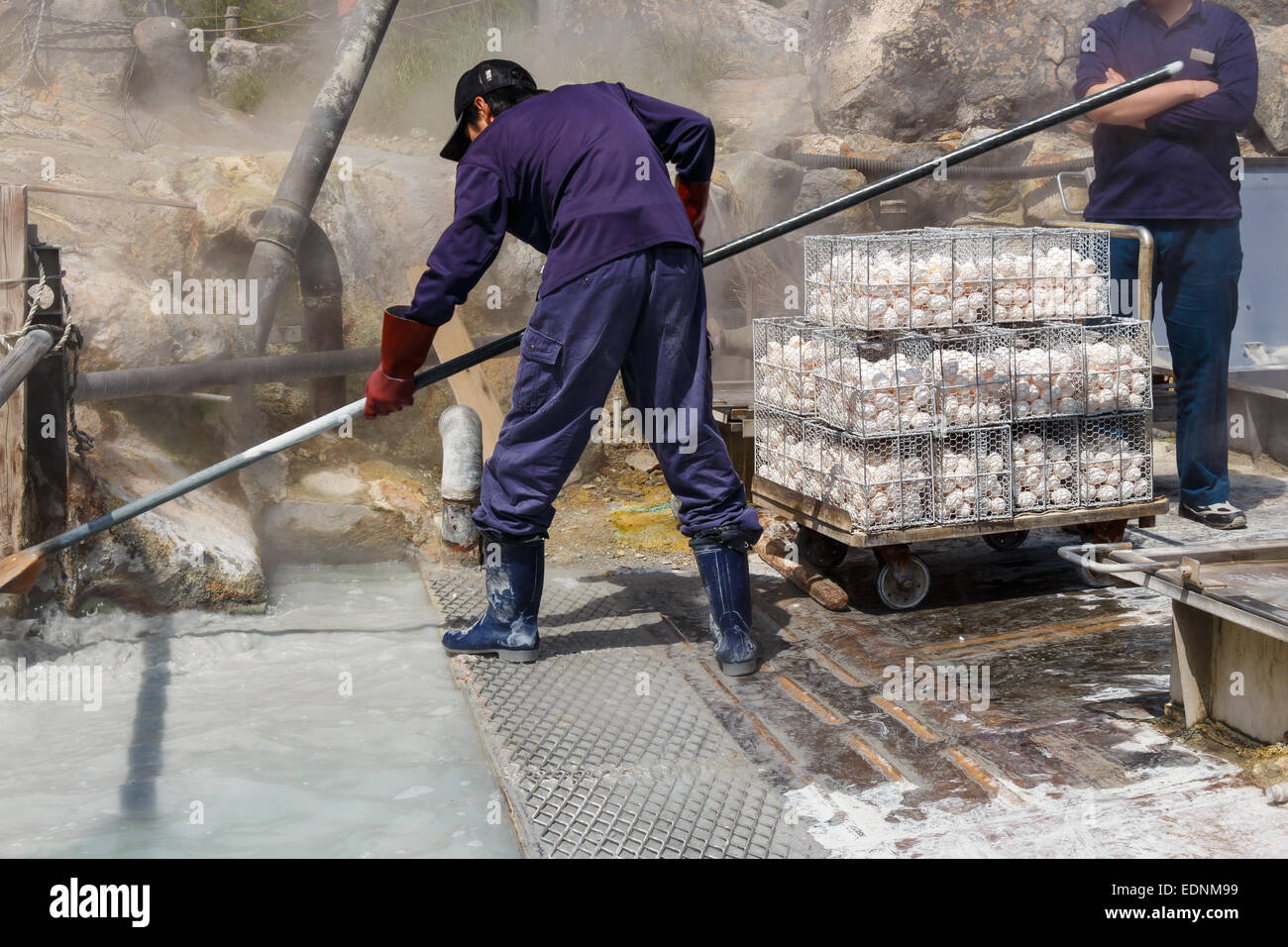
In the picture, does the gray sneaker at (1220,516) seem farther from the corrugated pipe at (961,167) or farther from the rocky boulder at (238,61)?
the rocky boulder at (238,61)

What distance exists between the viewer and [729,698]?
4320 mm

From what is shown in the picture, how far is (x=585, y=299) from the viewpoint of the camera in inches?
165

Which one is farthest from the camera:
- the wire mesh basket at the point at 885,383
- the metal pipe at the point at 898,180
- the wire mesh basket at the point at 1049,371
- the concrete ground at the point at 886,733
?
the wire mesh basket at the point at 1049,371

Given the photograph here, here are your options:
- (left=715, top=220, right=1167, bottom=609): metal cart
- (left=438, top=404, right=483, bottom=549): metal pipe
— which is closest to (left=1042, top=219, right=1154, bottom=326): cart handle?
(left=715, top=220, right=1167, bottom=609): metal cart

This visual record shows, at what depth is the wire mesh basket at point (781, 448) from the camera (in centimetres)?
539

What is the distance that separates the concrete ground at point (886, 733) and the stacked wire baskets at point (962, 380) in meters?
0.54

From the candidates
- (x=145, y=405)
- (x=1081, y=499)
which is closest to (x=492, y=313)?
(x=145, y=405)

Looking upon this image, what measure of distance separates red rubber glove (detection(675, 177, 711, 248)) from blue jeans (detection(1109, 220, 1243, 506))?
2562mm

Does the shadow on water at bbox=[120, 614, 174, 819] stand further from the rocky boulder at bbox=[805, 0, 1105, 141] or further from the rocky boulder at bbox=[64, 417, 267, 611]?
the rocky boulder at bbox=[805, 0, 1105, 141]

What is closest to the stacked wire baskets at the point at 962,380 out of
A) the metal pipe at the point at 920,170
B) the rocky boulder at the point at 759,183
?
the metal pipe at the point at 920,170

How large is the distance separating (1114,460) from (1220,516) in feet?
4.06
